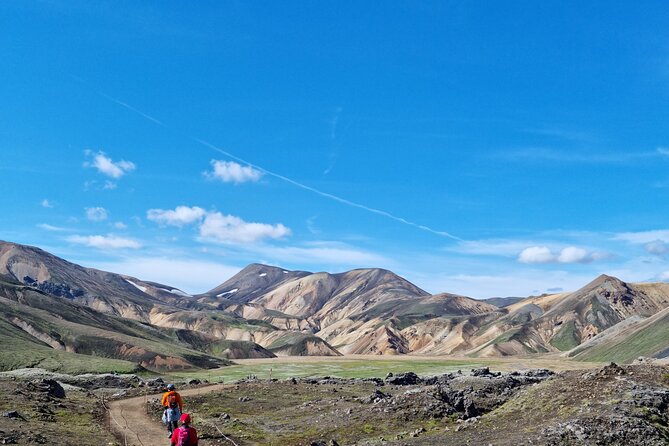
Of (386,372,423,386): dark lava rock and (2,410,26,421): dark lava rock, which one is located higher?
(2,410,26,421): dark lava rock

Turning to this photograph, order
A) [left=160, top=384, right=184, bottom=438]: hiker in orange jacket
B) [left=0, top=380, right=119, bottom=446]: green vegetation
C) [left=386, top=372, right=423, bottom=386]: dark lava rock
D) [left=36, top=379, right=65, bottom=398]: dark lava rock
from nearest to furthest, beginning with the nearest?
[left=160, top=384, right=184, bottom=438]: hiker in orange jacket
[left=0, top=380, right=119, bottom=446]: green vegetation
[left=36, top=379, right=65, bottom=398]: dark lava rock
[left=386, top=372, right=423, bottom=386]: dark lava rock

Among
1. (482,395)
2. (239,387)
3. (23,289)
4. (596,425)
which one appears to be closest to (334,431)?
(482,395)

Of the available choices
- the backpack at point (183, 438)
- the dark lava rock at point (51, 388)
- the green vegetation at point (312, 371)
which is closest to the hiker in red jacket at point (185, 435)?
the backpack at point (183, 438)

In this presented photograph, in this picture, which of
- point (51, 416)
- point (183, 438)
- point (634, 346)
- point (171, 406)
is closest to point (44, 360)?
point (51, 416)

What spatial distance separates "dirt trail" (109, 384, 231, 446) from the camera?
3628 cm

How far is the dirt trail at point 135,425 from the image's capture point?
1428 inches

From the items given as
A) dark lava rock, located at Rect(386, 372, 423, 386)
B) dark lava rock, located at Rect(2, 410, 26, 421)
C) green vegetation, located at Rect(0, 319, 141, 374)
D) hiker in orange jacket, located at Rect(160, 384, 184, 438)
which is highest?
hiker in orange jacket, located at Rect(160, 384, 184, 438)

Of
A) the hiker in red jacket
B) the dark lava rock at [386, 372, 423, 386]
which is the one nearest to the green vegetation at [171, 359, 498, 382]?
the dark lava rock at [386, 372, 423, 386]

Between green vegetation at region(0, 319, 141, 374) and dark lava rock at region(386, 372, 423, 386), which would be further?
green vegetation at region(0, 319, 141, 374)

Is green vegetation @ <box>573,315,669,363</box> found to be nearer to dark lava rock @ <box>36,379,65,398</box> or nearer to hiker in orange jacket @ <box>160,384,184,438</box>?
dark lava rock @ <box>36,379,65,398</box>

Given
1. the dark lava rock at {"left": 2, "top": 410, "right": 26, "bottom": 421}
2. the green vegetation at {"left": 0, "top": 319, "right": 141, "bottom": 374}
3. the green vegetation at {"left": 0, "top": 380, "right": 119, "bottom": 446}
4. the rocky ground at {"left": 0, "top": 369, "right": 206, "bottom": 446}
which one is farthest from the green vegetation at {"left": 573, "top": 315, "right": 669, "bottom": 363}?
the dark lava rock at {"left": 2, "top": 410, "right": 26, "bottom": 421}

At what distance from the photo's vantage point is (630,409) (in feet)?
97.5

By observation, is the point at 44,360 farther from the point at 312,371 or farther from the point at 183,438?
the point at 183,438

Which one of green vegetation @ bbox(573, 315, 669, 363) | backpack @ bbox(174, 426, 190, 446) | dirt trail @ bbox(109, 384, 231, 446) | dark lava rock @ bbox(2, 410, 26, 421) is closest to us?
backpack @ bbox(174, 426, 190, 446)
